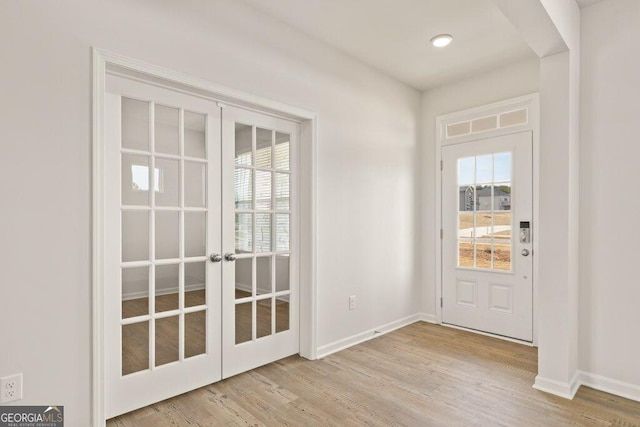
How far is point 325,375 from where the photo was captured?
2723 millimetres

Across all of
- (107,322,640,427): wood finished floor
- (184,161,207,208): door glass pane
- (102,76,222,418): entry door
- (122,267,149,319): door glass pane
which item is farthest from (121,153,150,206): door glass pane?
(107,322,640,427): wood finished floor

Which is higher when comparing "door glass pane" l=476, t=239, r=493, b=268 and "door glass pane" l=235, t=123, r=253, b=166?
"door glass pane" l=235, t=123, r=253, b=166

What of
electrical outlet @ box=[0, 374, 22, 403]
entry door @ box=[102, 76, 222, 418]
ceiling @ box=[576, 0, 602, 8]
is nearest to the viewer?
electrical outlet @ box=[0, 374, 22, 403]

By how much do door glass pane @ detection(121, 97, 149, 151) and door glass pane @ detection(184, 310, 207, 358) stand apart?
117 centimetres

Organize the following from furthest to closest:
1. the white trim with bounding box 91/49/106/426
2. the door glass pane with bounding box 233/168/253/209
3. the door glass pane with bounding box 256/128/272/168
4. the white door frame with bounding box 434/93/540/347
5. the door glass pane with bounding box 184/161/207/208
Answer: the white door frame with bounding box 434/93/540/347 < the door glass pane with bounding box 256/128/272/168 < the door glass pane with bounding box 233/168/253/209 < the door glass pane with bounding box 184/161/207/208 < the white trim with bounding box 91/49/106/426

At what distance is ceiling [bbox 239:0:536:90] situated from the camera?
8.54 feet

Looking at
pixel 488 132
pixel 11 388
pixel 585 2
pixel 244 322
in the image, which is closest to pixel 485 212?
pixel 488 132

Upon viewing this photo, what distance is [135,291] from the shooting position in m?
2.21

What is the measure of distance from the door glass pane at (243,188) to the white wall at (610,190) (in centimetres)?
250

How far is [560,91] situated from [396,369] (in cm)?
238

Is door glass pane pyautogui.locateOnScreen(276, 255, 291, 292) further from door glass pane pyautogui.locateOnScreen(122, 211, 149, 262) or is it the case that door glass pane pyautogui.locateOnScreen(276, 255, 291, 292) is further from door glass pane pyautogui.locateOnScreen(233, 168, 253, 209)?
door glass pane pyautogui.locateOnScreen(122, 211, 149, 262)

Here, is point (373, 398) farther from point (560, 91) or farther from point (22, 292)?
point (560, 91)

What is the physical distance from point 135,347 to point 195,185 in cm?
110

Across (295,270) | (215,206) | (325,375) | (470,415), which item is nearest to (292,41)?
(215,206)
